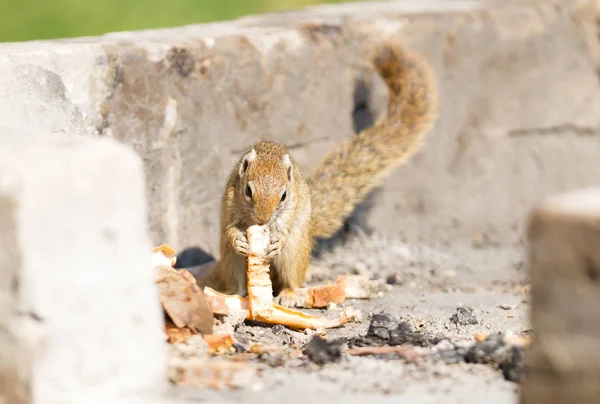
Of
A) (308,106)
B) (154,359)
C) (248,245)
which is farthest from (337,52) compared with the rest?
(154,359)

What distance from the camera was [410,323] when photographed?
4539mm

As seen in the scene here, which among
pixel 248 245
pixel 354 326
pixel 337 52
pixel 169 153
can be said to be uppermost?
pixel 337 52

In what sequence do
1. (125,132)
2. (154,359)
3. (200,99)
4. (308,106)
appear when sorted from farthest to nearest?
1. (308,106)
2. (200,99)
3. (125,132)
4. (154,359)

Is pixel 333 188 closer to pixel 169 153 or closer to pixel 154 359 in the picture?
pixel 169 153

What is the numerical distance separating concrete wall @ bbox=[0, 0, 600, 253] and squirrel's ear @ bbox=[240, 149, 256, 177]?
460mm

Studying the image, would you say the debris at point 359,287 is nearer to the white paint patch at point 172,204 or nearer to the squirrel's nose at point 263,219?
the squirrel's nose at point 263,219

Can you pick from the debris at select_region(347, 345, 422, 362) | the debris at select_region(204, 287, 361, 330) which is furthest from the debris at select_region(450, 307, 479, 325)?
the debris at select_region(347, 345, 422, 362)

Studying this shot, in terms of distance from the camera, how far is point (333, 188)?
5.63 m

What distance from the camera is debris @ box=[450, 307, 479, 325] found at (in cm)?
466

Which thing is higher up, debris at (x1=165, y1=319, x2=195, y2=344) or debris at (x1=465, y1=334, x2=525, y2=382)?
debris at (x1=165, y1=319, x2=195, y2=344)

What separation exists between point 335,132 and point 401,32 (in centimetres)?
71

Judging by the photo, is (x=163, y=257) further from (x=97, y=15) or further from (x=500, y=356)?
(x=97, y=15)

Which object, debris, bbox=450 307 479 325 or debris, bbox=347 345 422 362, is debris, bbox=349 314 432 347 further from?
Result: debris, bbox=450 307 479 325

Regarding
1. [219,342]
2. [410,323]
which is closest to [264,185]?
[410,323]
